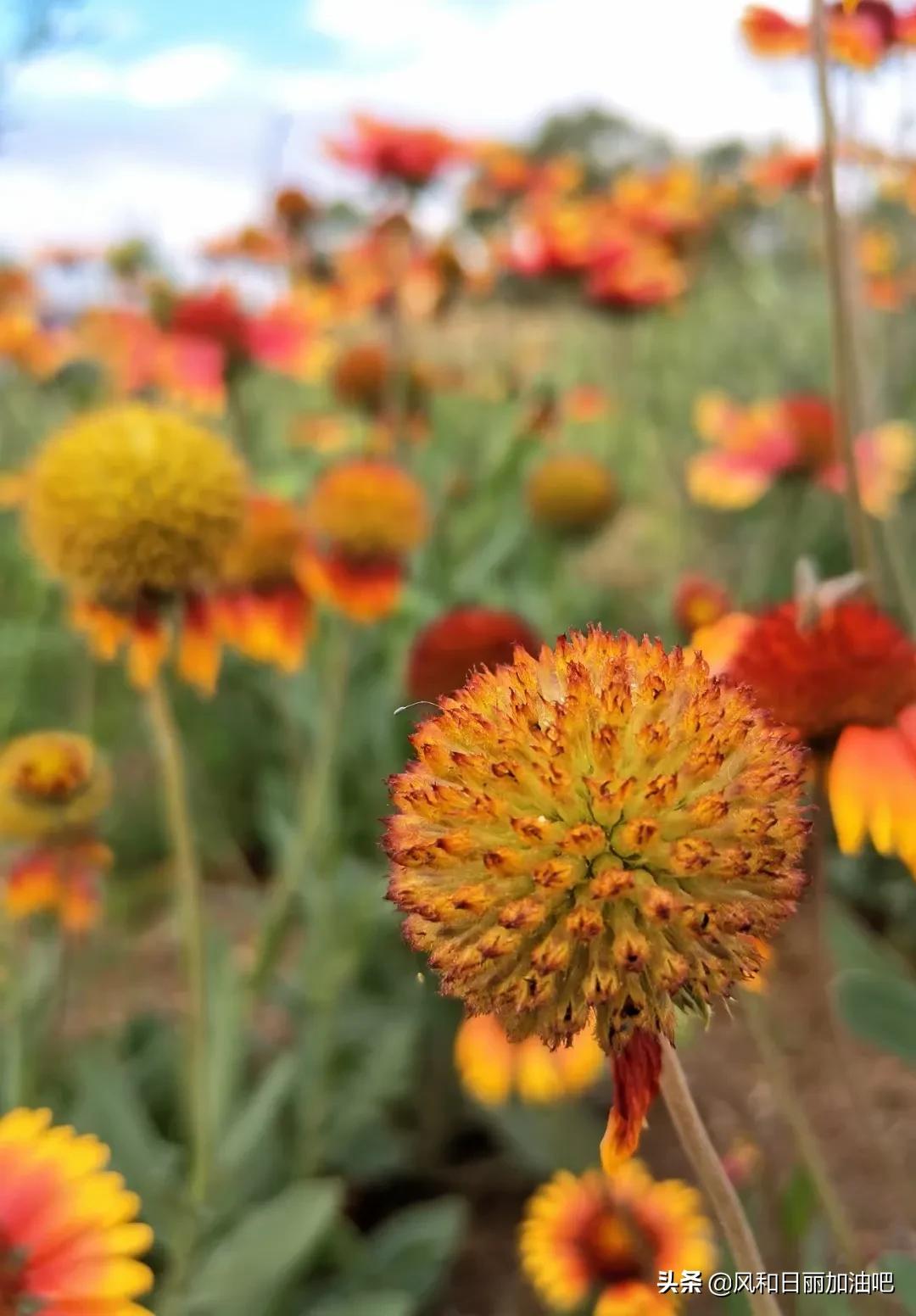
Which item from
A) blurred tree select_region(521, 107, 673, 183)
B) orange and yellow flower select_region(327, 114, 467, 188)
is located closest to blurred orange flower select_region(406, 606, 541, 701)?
orange and yellow flower select_region(327, 114, 467, 188)

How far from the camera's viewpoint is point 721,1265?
0.64 metres

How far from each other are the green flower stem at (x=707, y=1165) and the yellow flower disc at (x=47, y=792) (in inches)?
26.7

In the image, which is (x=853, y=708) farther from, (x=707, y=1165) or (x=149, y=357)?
(x=149, y=357)

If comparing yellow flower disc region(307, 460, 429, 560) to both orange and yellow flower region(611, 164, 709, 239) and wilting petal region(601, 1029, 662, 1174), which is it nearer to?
wilting petal region(601, 1029, 662, 1174)

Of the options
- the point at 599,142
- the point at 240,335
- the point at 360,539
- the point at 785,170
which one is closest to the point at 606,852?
the point at 360,539

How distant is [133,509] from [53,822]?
32 cm

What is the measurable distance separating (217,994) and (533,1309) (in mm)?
464

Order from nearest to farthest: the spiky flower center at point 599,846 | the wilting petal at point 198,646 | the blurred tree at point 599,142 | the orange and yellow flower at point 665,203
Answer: the spiky flower center at point 599,846 < the wilting petal at point 198,646 < the orange and yellow flower at point 665,203 < the blurred tree at point 599,142

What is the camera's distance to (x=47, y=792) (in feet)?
3.07

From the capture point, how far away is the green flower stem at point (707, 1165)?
382mm

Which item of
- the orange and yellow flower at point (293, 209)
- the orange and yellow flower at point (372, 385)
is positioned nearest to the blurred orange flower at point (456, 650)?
the orange and yellow flower at point (372, 385)

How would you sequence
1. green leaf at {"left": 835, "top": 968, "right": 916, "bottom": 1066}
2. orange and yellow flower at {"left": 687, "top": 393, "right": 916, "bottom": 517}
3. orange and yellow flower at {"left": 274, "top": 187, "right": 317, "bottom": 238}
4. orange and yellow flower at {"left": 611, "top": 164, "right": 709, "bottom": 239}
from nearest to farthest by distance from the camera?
1. green leaf at {"left": 835, "top": 968, "right": 916, "bottom": 1066}
2. orange and yellow flower at {"left": 687, "top": 393, "right": 916, "bottom": 517}
3. orange and yellow flower at {"left": 274, "top": 187, "right": 317, "bottom": 238}
4. orange and yellow flower at {"left": 611, "top": 164, "right": 709, "bottom": 239}

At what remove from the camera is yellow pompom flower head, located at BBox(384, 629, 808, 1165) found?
353 millimetres

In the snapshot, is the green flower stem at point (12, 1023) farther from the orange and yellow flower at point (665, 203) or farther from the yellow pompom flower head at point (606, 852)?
the orange and yellow flower at point (665, 203)
